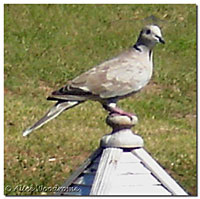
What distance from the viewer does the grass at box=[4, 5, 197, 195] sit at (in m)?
9.00

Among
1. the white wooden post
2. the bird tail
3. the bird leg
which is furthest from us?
the bird tail

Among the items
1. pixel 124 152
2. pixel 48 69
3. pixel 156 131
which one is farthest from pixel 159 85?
pixel 124 152

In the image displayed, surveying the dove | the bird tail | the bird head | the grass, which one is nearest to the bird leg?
the dove

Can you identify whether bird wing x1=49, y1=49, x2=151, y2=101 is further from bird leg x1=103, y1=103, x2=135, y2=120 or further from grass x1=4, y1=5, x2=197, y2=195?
grass x1=4, y1=5, x2=197, y2=195

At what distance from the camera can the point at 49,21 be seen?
612 inches

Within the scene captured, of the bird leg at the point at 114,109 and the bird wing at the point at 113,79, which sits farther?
the bird wing at the point at 113,79

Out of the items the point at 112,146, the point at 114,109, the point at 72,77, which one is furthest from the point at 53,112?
the point at 72,77

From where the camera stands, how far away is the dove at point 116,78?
374 cm

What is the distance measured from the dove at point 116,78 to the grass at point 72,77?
12.6 ft

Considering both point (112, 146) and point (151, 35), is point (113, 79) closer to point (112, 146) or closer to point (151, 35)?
point (151, 35)

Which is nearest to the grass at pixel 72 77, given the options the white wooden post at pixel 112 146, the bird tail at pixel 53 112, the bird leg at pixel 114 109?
the bird tail at pixel 53 112

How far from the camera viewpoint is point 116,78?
3.78 meters

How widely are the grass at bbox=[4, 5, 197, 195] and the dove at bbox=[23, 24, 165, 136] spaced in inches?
151

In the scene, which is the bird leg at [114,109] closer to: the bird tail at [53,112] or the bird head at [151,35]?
the bird tail at [53,112]
